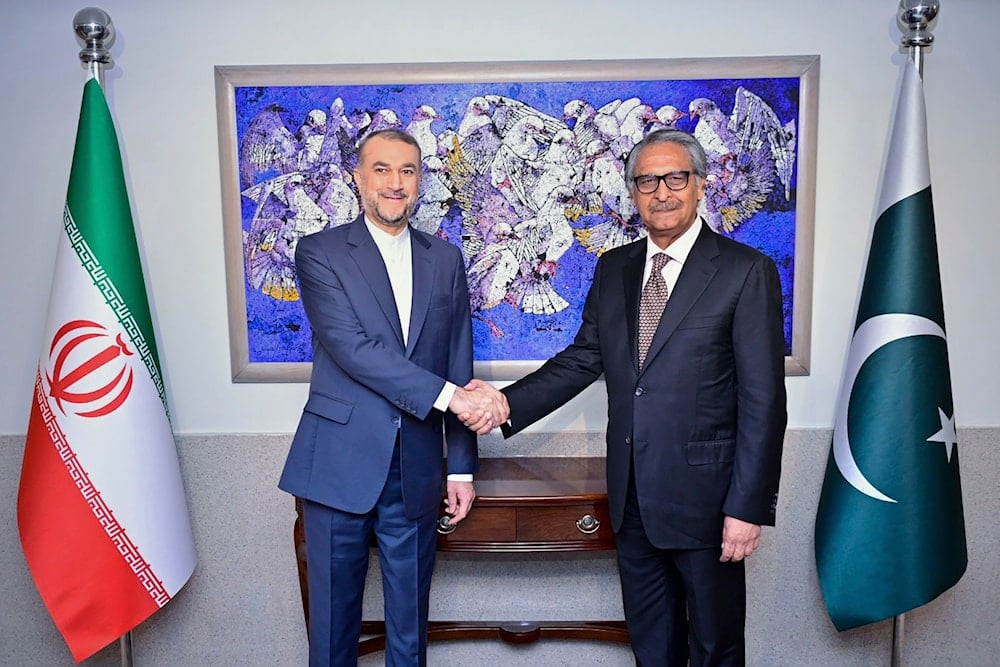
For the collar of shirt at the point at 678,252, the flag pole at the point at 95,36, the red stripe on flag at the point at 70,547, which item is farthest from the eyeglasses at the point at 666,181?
the red stripe on flag at the point at 70,547

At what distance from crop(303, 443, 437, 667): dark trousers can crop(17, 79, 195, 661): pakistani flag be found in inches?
24.4

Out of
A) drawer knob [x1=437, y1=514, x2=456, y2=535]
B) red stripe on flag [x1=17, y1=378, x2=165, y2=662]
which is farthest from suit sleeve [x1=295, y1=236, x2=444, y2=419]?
Answer: red stripe on flag [x1=17, y1=378, x2=165, y2=662]

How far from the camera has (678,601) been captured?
2170 mm

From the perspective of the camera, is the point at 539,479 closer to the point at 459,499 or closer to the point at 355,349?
the point at 459,499

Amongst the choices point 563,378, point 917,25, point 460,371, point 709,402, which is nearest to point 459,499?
point 460,371

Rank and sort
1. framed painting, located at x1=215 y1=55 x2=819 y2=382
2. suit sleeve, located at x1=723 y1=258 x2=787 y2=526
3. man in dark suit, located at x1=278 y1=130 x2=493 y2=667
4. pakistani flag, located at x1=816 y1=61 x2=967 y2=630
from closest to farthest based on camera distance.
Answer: suit sleeve, located at x1=723 y1=258 x2=787 y2=526, man in dark suit, located at x1=278 y1=130 x2=493 y2=667, pakistani flag, located at x1=816 y1=61 x2=967 y2=630, framed painting, located at x1=215 y1=55 x2=819 y2=382

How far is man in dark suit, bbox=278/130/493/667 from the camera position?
204 cm

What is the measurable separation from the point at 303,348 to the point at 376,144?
0.85 m

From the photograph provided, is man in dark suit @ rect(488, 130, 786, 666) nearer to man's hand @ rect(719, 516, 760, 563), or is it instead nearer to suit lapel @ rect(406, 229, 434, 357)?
man's hand @ rect(719, 516, 760, 563)

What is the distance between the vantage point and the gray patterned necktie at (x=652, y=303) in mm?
2066

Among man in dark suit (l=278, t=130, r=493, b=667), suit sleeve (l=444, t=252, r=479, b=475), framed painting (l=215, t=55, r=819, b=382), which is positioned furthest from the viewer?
framed painting (l=215, t=55, r=819, b=382)

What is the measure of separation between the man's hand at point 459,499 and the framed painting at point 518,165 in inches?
19.9

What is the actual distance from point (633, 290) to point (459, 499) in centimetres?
75

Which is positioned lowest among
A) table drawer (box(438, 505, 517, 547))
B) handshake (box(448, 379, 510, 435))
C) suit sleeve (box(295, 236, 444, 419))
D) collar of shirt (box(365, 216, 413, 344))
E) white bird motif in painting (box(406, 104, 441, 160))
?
table drawer (box(438, 505, 517, 547))
